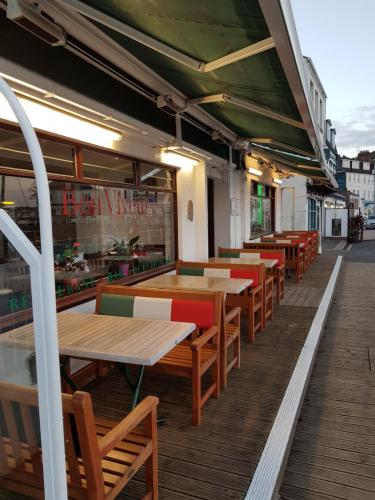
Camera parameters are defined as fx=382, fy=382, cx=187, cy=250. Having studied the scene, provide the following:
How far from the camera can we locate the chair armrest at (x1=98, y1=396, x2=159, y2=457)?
1526 mm

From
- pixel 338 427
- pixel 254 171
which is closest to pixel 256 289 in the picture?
pixel 338 427

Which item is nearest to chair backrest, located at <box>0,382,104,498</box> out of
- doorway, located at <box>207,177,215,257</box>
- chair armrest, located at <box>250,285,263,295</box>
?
chair armrest, located at <box>250,285,263,295</box>

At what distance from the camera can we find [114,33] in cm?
312

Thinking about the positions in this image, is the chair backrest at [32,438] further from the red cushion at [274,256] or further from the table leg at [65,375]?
the red cushion at [274,256]

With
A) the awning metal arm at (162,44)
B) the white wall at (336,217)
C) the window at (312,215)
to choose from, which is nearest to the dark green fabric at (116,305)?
the awning metal arm at (162,44)

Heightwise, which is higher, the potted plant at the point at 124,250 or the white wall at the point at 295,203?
the white wall at the point at 295,203

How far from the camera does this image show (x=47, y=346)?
1.15 m

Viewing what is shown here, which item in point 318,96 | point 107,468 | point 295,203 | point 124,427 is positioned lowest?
point 107,468

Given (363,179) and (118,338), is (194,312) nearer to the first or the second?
(118,338)

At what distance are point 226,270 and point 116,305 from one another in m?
1.82

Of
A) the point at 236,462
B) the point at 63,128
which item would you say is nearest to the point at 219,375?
the point at 236,462

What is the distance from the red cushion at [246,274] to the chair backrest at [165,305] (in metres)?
1.62

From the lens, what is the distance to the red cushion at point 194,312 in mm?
3014

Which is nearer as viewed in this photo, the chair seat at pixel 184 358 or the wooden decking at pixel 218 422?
the wooden decking at pixel 218 422
